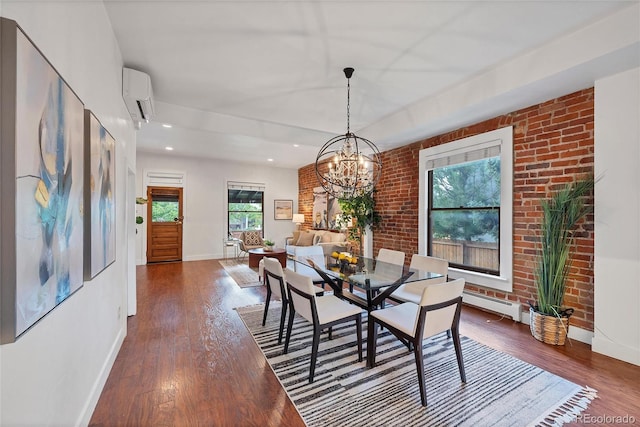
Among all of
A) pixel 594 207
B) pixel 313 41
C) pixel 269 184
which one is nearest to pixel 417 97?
pixel 313 41

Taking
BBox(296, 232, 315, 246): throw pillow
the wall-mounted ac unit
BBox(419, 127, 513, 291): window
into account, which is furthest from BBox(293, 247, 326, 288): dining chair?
BBox(296, 232, 315, 246): throw pillow

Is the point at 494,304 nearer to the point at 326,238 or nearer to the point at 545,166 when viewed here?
the point at 545,166

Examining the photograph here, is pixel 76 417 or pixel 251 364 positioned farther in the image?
pixel 251 364

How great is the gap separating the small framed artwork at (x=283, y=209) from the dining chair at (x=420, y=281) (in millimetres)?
5801

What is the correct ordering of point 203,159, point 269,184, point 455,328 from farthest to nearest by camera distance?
point 269,184 → point 203,159 → point 455,328

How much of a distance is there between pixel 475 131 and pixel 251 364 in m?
3.75

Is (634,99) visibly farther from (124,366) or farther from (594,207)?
(124,366)

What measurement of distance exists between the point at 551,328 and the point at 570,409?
3.41ft

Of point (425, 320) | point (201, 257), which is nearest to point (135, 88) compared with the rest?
point (425, 320)

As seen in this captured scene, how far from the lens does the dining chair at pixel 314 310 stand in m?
2.06

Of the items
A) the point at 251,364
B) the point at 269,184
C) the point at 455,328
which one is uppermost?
the point at 269,184

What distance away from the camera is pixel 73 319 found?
4.64 ft

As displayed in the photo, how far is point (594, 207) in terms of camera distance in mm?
2500

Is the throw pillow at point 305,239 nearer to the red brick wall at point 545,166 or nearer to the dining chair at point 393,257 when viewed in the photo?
the dining chair at point 393,257
